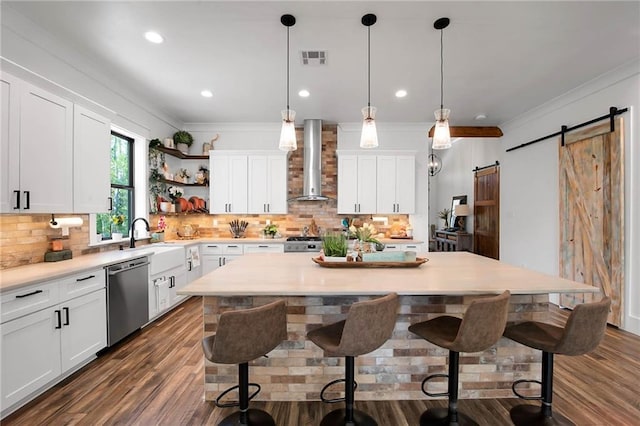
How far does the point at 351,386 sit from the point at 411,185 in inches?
160

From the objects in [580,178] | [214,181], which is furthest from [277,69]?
[580,178]

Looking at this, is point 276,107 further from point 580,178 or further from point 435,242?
point 435,242

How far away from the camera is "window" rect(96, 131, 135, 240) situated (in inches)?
151

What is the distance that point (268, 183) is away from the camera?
17.4 feet

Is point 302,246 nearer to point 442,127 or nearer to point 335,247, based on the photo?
point 335,247

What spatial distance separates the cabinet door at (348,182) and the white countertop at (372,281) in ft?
9.23

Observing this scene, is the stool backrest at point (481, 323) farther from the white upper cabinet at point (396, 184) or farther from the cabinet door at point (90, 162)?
the white upper cabinet at point (396, 184)

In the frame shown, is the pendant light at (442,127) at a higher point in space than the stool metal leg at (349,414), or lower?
higher

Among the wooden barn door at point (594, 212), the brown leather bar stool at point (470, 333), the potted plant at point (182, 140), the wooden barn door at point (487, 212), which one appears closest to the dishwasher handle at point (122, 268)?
the potted plant at point (182, 140)

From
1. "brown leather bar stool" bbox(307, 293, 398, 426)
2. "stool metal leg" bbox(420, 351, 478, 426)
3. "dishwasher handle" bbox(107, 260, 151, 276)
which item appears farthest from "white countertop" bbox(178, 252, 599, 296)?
"dishwasher handle" bbox(107, 260, 151, 276)

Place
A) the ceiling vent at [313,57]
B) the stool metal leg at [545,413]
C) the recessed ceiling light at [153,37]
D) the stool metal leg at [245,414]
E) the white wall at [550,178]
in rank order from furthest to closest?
the white wall at [550,178] → the ceiling vent at [313,57] → the recessed ceiling light at [153,37] → the stool metal leg at [545,413] → the stool metal leg at [245,414]

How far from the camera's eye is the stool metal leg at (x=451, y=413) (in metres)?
1.85

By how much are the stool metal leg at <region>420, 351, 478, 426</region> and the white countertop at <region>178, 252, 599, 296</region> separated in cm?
46

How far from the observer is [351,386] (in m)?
1.83
